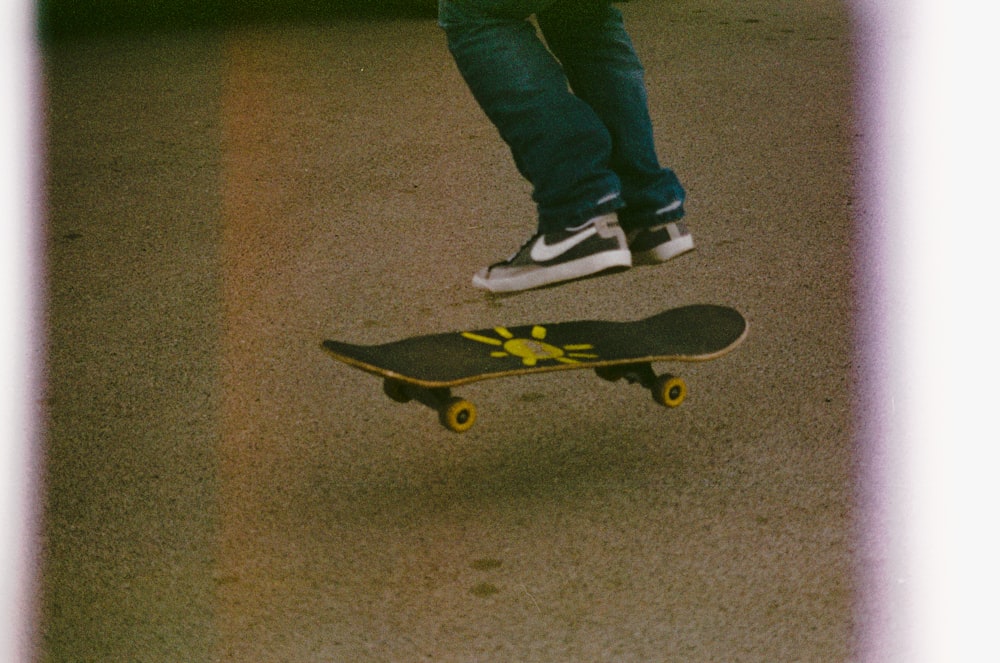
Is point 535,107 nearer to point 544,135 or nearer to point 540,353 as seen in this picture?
point 544,135

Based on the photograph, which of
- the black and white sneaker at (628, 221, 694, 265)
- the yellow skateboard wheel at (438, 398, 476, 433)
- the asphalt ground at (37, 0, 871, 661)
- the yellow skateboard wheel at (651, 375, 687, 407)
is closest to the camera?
the asphalt ground at (37, 0, 871, 661)

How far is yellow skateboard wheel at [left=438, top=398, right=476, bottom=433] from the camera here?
2.71m

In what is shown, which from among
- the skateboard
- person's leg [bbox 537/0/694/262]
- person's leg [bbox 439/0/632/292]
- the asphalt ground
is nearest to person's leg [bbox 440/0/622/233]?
person's leg [bbox 439/0/632/292]

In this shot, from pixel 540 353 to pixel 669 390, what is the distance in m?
0.31

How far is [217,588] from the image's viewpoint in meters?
2.52

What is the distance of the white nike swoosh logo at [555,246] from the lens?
3098 mm

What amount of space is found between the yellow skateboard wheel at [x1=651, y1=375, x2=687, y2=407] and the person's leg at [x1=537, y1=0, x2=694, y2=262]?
44 centimetres

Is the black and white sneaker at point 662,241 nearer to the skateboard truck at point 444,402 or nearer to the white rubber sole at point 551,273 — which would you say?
the white rubber sole at point 551,273

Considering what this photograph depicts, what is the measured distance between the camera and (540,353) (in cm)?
294

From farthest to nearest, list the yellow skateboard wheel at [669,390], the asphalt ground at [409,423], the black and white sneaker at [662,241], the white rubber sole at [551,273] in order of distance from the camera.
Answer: the black and white sneaker at [662,241], the white rubber sole at [551,273], the yellow skateboard wheel at [669,390], the asphalt ground at [409,423]

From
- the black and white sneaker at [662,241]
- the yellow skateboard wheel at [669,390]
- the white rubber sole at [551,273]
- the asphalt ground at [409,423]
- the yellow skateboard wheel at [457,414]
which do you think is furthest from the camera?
the black and white sneaker at [662,241]

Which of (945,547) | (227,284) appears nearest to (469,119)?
(227,284)

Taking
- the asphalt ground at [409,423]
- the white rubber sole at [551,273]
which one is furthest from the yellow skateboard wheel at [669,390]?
the white rubber sole at [551,273]

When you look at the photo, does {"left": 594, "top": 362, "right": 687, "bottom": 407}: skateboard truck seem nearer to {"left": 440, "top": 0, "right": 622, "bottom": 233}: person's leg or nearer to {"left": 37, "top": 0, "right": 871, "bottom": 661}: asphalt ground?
{"left": 37, "top": 0, "right": 871, "bottom": 661}: asphalt ground
